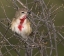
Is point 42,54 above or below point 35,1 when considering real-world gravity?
below

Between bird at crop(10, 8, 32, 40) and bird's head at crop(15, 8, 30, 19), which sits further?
bird at crop(10, 8, 32, 40)

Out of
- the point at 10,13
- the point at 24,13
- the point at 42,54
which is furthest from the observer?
the point at 10,13

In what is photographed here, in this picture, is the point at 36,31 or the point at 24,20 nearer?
the point at 36,31

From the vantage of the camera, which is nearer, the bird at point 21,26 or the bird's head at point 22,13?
the bird's head at point 22,13

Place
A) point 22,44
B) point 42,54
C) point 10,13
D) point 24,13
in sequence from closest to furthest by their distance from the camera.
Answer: point 42,54
point 22,44
point 24,13
point 10,13

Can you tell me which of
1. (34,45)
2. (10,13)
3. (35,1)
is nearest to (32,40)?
(34,45)

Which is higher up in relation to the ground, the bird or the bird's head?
the bird's head

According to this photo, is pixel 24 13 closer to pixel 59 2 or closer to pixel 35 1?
pixel 35 1

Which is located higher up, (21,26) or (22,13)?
(22,13)

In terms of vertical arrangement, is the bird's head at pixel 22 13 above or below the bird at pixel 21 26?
above

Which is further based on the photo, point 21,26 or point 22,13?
point 21,26

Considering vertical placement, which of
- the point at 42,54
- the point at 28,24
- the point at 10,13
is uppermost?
the point at 10,13
